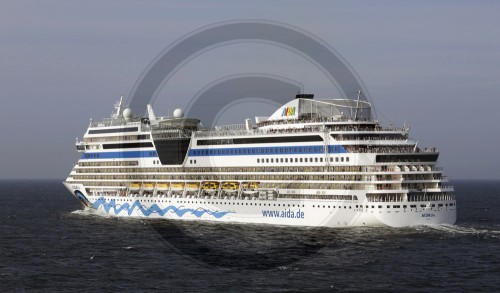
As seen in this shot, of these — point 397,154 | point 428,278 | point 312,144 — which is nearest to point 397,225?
point 397,154

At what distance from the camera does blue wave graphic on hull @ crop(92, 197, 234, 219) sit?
8188 cm

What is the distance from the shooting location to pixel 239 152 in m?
81.1

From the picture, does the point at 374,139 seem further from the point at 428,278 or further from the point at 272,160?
the point at 428,278

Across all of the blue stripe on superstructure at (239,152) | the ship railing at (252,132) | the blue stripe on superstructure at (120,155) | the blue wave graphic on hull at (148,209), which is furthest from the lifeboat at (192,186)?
the blue stripe on superstructure at (120,155)

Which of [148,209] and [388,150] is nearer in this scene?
[388,150]

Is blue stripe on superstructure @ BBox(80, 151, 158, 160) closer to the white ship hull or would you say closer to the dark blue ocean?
the white ship hull

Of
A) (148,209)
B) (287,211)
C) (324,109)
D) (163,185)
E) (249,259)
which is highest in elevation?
(324,109)

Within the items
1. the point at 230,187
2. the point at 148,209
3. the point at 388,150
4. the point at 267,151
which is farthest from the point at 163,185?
the point at 388,150

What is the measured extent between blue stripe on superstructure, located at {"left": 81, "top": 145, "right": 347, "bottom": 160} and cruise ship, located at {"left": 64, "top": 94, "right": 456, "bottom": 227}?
12cm

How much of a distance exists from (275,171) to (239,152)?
607 cm

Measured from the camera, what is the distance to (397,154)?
71.1 metres

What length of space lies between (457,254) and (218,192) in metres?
33.3

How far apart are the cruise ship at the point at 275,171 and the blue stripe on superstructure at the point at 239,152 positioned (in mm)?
122

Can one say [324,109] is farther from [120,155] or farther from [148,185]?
[120,155]
